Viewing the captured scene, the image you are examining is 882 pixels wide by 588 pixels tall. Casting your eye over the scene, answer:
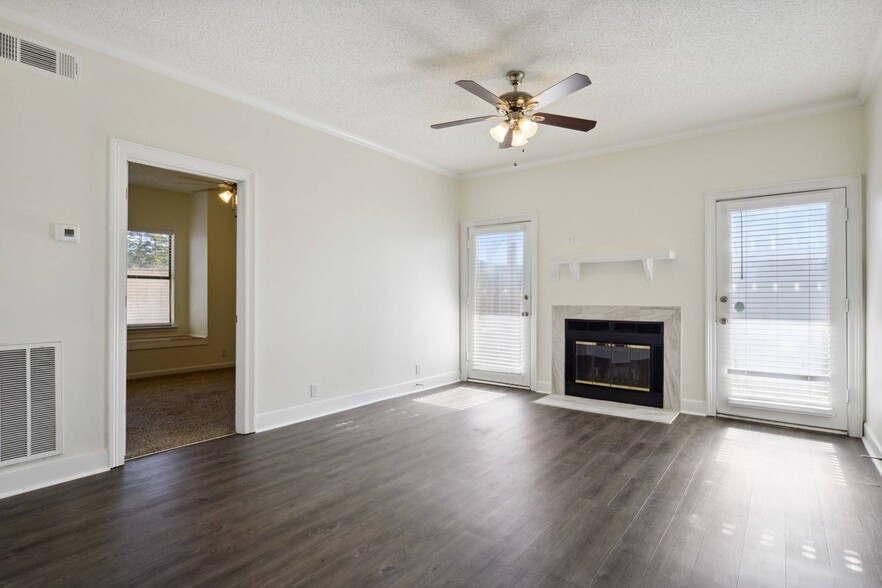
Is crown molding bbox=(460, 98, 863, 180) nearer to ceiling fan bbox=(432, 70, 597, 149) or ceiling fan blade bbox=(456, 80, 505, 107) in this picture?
ceiling fan bbox=(432, 70, 597, 149)

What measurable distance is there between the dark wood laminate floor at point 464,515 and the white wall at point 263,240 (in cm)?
76

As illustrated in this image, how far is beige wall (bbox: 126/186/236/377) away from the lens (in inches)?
280

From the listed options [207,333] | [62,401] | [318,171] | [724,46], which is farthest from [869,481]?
[207,333]

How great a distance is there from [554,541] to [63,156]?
12.0 ft

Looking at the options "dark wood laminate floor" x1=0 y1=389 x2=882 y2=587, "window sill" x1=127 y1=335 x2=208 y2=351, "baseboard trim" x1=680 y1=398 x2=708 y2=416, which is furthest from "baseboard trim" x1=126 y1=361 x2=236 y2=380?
"baseboard trim" x1=680 y1=398 x2=708 y2=416

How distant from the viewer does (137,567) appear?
205cm

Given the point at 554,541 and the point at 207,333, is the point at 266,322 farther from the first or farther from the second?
the point at 207,333

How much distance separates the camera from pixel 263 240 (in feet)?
13.5

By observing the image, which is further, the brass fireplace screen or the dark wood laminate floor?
the brass fireplace screen

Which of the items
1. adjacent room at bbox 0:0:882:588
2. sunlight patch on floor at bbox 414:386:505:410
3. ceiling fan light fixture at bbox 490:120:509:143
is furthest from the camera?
sunlight patch on floor at bbox 414:386:505:410

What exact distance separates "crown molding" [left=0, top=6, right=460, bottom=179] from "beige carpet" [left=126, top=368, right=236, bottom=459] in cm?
278

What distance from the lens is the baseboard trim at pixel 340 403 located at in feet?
13.7

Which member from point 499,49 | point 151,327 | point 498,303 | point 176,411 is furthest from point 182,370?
point 499,49

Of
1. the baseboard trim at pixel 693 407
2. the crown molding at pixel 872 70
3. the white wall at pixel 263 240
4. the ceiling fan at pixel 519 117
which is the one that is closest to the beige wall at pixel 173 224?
the white wall at pixel 263 240
